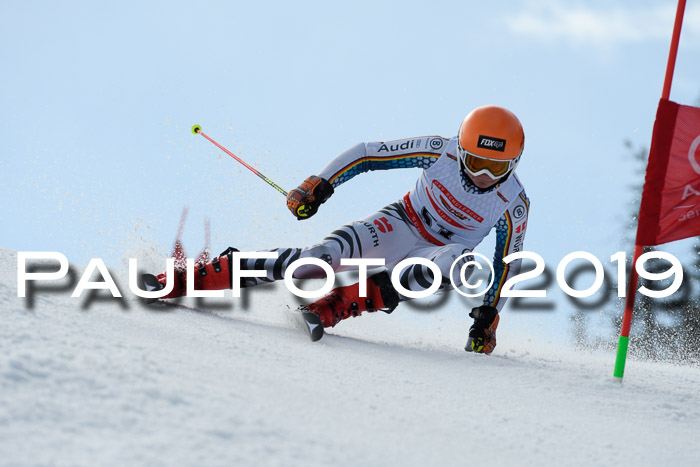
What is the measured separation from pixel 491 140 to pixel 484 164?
0.16 meters

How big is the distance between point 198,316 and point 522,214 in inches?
87.3

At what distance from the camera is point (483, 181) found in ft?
14.1

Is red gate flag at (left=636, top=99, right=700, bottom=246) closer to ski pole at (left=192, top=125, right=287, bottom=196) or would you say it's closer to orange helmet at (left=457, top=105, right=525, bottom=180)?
orange helmet at (left=457, top=105, right=525, bottom=180)

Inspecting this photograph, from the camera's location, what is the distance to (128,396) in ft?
6.21

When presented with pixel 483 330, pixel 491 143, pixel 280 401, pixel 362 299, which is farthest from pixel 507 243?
pixel 280 401

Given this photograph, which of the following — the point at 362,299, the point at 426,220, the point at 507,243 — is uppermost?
the point at 426,220

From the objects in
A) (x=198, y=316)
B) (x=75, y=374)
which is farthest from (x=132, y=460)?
(x=198, y=316)

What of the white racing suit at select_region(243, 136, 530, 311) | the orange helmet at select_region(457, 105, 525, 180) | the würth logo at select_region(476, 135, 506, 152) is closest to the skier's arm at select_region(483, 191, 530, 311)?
the white racing suit at select_region(243, 136, 530, 311)

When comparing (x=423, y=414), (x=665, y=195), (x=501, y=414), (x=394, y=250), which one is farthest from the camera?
(x=394, y=250)

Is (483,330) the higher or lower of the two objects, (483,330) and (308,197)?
the lower

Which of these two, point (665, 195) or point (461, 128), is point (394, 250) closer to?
point (461, 128)

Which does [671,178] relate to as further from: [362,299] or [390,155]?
[362,299]

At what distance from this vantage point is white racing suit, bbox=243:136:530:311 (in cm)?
443

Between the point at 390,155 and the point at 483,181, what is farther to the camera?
the point at 390,155
